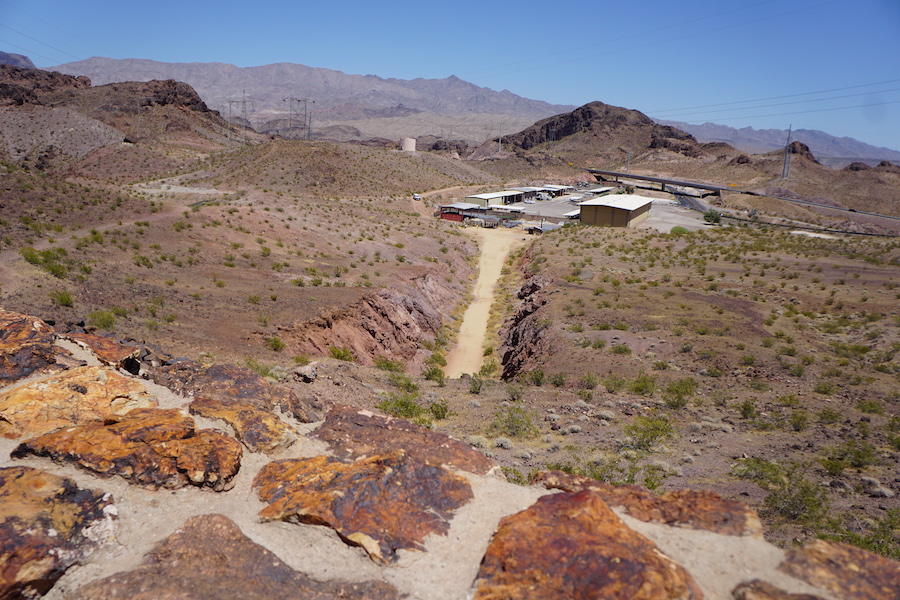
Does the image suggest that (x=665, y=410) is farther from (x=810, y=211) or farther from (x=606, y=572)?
(x=810, y=211)

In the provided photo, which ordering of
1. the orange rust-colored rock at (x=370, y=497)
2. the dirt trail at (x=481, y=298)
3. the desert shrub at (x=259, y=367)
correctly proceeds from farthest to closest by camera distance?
the dirt trail at (x=481, y=298)
the desert shrub at (x=259, y=367)
the orange rust-colored rock at (x=370, y=497)

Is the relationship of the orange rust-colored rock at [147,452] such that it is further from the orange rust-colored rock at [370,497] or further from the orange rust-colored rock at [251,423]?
the orange rust-colored rock at [370,497]

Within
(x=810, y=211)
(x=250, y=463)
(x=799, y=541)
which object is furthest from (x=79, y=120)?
(x=810, y=211)

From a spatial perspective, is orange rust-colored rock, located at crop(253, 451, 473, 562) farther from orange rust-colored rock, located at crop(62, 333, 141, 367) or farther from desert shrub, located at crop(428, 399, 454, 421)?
desert shrub, located at crop(428, 399, 454, 421)

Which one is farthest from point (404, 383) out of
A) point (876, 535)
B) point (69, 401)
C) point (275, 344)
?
point (876, 535)

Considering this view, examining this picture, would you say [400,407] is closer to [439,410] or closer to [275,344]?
[439,410]

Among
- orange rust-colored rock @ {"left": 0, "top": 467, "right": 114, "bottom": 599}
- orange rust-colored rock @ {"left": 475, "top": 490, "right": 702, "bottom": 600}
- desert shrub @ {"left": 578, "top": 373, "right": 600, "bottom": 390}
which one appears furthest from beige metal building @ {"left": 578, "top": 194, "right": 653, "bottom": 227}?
orange rust-colored rock @ {"left": 0, "top": 467, "right": 114, "bottom": 599}

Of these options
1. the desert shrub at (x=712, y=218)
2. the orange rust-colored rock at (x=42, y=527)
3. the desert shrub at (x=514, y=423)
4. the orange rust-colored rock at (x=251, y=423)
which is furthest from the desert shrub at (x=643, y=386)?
the desert shrub at (x=712, y=218)
